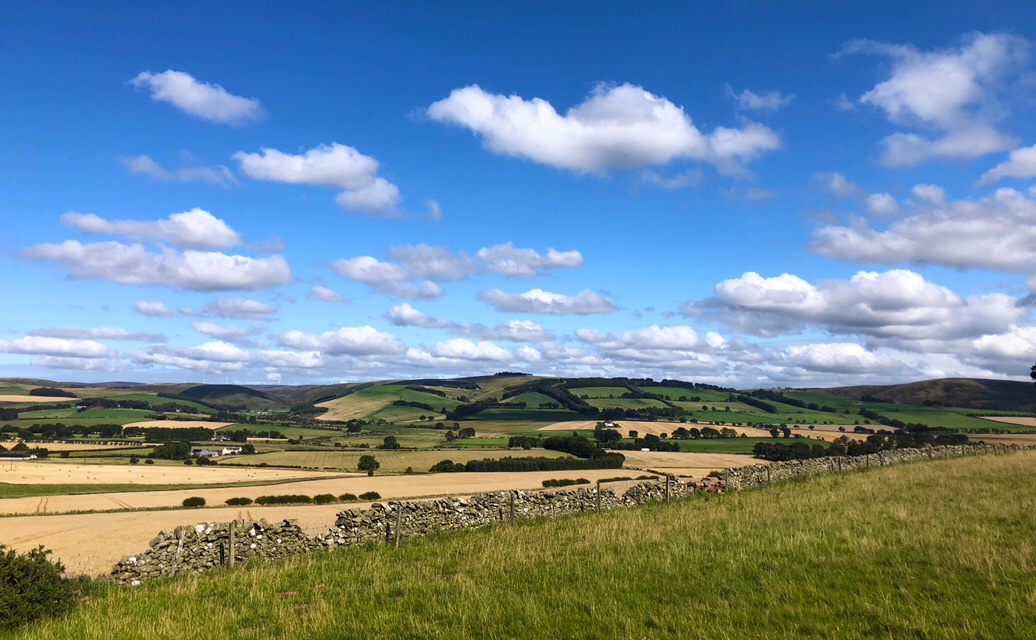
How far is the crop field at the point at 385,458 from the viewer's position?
102m

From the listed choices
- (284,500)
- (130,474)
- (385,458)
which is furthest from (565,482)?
(130,474)

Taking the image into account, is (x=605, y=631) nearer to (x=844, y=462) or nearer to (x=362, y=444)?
(x=844, y=462)

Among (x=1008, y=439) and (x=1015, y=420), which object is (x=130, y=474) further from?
(x=1015, y=420)

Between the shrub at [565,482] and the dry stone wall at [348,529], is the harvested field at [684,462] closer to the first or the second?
the shrub at [565,482]

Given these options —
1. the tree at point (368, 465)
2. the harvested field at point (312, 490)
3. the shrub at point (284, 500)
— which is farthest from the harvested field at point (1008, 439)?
the shrub at point (284, 500)

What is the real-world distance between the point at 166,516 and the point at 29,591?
37.9 metres

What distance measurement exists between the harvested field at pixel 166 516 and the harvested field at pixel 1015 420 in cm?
13712

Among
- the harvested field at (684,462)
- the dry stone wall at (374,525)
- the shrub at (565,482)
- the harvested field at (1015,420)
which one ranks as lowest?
the harvested field at (684,462)

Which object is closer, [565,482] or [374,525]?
[374,525]

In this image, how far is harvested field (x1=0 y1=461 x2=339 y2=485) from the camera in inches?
2921

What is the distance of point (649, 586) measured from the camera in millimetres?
14094

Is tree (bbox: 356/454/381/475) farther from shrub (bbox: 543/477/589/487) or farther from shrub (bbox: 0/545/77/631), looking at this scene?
shrub (bbox: 0/545/77/631)

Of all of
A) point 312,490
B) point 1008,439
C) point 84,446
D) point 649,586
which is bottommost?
point 84,446

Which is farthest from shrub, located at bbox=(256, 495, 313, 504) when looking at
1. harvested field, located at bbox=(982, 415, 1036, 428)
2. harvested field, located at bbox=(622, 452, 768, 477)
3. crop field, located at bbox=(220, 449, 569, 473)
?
harvested field, located at bbox=(982, 415, 1036, 428)
